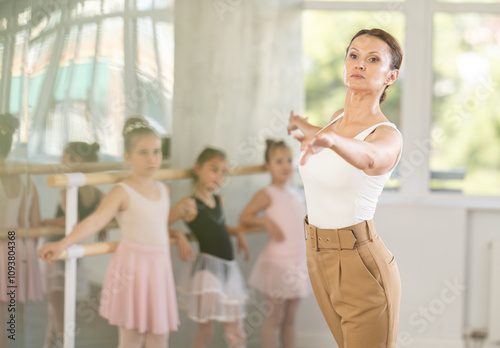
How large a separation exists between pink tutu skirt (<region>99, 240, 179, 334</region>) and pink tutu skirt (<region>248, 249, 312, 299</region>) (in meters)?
0.50

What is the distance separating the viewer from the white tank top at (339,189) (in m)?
1.42

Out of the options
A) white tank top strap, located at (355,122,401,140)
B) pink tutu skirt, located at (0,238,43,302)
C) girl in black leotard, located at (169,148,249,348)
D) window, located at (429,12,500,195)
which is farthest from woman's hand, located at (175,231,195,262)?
window, located at (429,12,500,195)

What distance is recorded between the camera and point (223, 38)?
250cm

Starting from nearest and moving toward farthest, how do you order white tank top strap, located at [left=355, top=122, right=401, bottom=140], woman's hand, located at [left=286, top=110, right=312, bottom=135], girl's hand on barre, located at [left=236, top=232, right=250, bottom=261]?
white tank top strap, located at [left=355, top=122, right=401, bottom=140], woman's hand, located at [left=286, top=110, right=312, bottom=135], girl's hand on barre, located at [left=236, top=232, right=250, bottom=261]

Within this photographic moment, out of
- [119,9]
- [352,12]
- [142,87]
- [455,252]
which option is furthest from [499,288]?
[119,9]

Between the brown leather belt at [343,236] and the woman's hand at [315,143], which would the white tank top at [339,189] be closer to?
the brown leather belt at [343,236]

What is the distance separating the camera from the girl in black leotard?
239cm

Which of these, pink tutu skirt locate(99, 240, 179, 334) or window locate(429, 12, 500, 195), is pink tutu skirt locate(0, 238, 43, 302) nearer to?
pink tutu skirt locate(99, 240, 179, 334)

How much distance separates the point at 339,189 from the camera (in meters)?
1.44

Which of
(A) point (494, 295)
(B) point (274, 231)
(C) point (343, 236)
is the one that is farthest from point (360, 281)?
(A) point (494, 295)

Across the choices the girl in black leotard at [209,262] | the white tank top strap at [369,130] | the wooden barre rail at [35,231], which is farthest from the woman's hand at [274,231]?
the white tank top strap at [369,130]

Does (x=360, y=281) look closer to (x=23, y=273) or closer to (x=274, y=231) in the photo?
(x=23, y=273)

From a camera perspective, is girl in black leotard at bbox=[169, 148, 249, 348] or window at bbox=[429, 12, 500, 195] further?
window at bbox=[429, 12, 500, 195]

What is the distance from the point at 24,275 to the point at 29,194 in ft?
0.82
